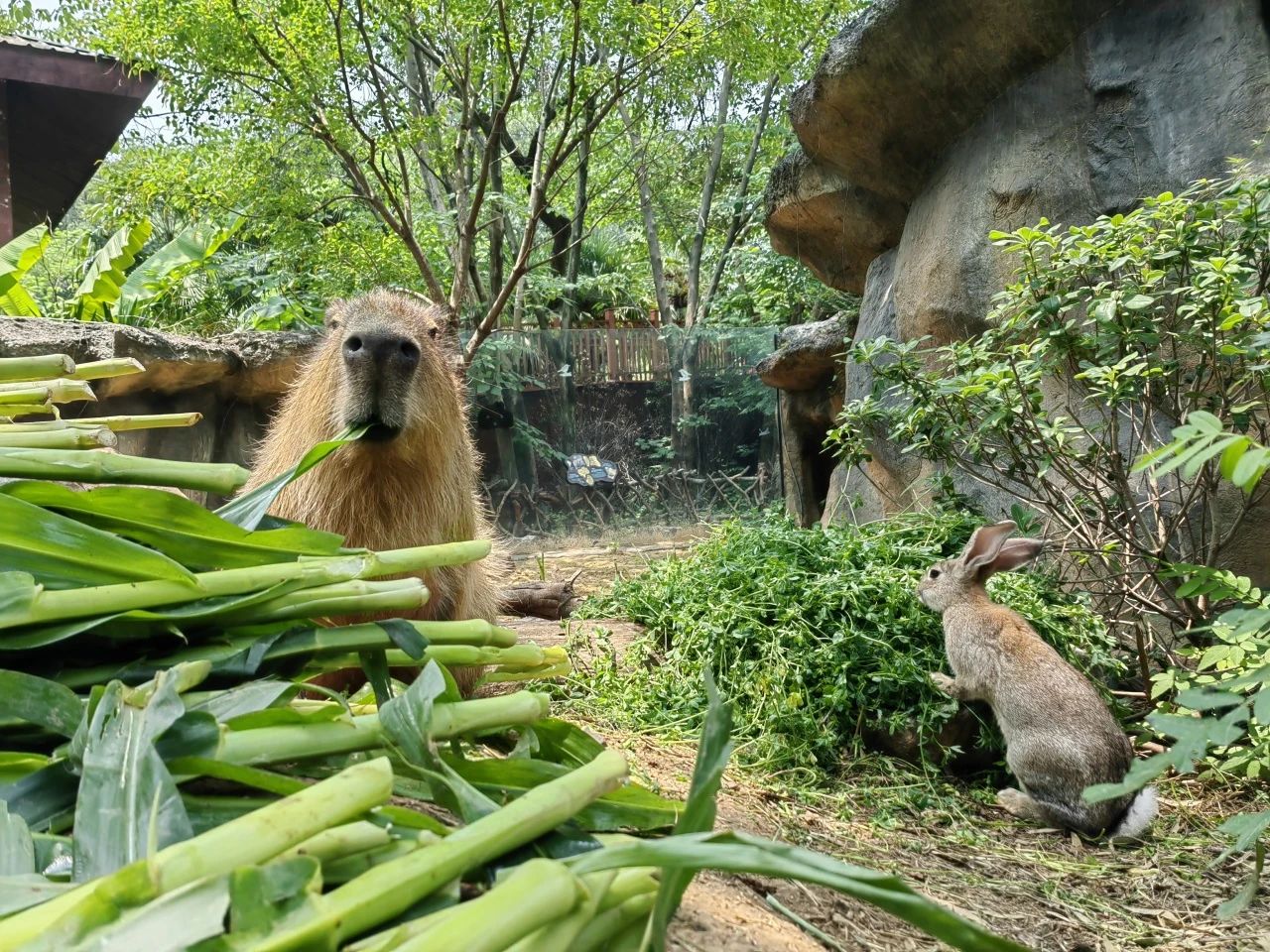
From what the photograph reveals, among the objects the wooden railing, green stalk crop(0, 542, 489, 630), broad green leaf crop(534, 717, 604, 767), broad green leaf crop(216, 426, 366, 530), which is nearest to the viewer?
green stalk crop(0, 542, 489, 630)

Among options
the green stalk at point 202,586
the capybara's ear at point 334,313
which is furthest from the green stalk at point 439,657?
the capybara's ear at point 334,313

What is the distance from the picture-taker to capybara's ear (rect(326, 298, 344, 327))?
3437mm

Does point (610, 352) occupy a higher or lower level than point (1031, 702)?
higher

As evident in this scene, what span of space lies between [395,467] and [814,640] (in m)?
2.16

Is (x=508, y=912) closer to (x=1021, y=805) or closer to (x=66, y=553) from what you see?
(x=66, y=553)

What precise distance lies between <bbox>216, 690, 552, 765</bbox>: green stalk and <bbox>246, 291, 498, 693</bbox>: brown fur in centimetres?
174

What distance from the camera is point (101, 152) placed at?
9133 millimetres

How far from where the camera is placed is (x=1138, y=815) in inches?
138

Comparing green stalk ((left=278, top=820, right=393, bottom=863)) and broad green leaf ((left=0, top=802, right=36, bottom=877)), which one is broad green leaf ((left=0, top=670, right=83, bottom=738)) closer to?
broad green leaf ((left=0, top=802, right=36, bottom=877))

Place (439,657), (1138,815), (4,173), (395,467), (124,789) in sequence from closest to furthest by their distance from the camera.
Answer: (124,789), (439,657), (395,467), (1138,815), (4,173)

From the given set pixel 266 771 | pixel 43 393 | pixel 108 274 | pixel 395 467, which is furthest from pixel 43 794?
pixel 108 274

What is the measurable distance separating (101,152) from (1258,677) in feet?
34.1

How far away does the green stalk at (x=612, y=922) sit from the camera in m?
0.88

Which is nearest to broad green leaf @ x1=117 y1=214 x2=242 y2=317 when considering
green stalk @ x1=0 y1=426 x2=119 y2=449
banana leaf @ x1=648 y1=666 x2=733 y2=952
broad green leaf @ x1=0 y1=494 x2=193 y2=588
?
green stalk @ x1=0 y1=426 x2=119 y2=449
